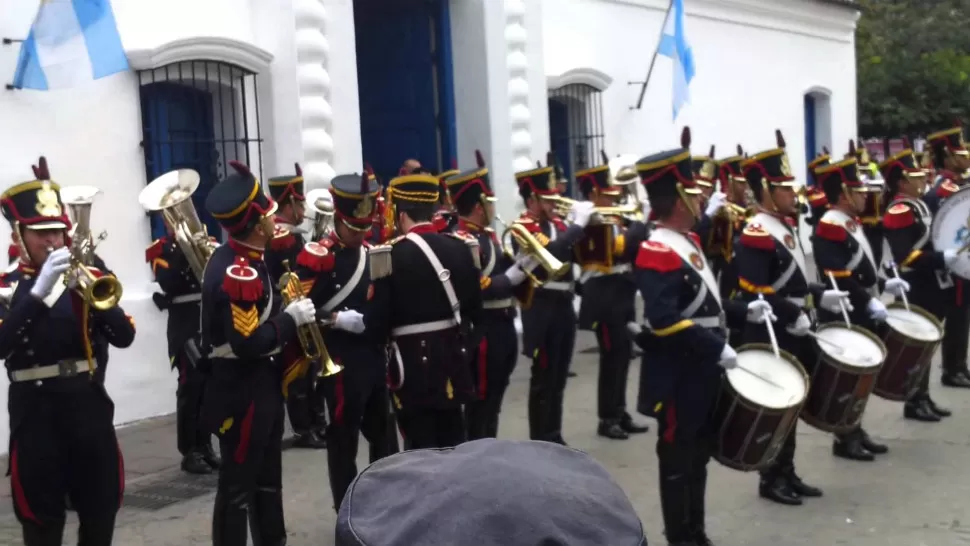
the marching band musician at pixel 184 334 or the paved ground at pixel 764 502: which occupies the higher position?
the marching band musician at pixel 184 334

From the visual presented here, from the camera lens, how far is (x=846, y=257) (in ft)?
24.4

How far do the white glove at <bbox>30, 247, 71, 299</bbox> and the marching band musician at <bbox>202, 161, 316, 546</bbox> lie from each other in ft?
A: 2.00

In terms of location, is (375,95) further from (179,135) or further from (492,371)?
(492,371)

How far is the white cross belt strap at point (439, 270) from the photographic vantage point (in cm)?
563

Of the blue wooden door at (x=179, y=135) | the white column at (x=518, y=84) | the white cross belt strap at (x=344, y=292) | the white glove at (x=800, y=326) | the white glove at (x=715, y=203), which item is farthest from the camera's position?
the white column at (x=518, y=84)

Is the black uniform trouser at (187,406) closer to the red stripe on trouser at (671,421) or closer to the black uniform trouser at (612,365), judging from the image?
the black uniform trouser at (612,365)

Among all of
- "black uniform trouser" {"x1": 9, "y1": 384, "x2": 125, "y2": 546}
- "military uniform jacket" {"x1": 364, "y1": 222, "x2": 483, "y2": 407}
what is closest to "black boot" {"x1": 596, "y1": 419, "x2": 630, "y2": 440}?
"military uniform jacket" {"x1": 364, "y1": 222, "x2": 483, "y2": 407}

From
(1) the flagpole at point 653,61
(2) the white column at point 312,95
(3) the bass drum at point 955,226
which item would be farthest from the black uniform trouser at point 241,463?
(1) the flagpole at point 653,61

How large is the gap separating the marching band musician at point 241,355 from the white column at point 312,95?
16.1 ft

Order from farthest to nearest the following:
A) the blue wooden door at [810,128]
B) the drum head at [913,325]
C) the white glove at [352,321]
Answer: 1. the blue wooden door at [810,128]
2. the drum head at [913,325]
3. the white glove at [352,321]

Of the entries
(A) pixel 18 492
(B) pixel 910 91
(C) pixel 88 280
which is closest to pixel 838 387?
(C) pixel 88 280

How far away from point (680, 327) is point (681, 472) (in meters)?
0.72

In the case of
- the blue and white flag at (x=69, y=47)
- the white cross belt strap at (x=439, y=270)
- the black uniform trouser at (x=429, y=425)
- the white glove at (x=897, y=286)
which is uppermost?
the blue and white flag at (x=69, y=47)

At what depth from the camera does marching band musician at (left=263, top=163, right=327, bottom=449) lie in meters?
6.70
